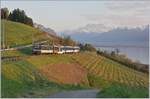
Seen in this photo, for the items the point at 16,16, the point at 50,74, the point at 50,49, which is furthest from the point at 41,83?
the point at 16,16

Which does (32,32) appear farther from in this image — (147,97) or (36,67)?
(147,97)

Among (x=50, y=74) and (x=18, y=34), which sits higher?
(x=18, y=34)

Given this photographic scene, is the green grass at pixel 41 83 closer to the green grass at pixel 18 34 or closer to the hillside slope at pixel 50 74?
the hillside slope at pixel 50 74

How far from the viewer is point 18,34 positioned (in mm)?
79750

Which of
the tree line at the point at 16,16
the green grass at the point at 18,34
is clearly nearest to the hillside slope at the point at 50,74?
the green grass at the point at 18,34

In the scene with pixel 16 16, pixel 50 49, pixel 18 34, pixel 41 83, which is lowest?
pixel 41 83

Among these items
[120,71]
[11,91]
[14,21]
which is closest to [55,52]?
[120,71]

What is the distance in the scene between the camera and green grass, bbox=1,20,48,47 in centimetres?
7303

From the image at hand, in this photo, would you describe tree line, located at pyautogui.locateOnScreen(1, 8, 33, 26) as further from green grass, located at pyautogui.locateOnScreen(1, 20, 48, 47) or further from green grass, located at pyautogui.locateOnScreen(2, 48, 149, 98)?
green grass, located at pyautogui.locateOnScreen(2, 48, 149, 98)

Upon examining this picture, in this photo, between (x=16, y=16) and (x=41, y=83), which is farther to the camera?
(x=16, y=16)

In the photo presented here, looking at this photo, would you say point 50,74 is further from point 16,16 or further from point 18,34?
point 16,16

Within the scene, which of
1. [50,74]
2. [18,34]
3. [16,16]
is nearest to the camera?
[50,74]

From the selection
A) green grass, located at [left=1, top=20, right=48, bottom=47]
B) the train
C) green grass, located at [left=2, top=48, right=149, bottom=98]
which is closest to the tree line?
green grass, located at [left=1, top=20, right=48, bottom=47]

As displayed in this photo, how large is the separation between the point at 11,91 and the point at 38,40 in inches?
2354
